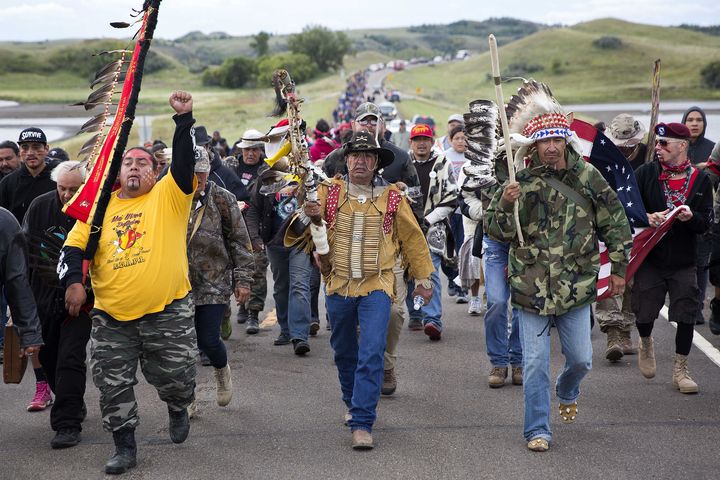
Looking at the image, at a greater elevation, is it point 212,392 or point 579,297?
point 579,297

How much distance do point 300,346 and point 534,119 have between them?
13.1ft

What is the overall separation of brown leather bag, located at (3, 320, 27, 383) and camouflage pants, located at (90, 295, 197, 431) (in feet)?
2.60

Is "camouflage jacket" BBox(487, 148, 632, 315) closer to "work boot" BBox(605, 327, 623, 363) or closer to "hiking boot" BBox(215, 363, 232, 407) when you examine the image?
"hiking boot" BBox(215, 363, 232, 407)

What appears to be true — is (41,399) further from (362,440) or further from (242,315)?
(242,315)

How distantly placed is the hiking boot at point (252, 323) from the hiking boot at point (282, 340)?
0.71 meters

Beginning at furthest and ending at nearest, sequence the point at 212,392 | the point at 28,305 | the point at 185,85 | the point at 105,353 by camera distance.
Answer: the point at 185,85 < the point at 212,392 < the point at 28,305 < the point at 105,353

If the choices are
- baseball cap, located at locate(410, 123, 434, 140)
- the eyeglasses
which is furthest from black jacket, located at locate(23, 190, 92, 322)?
baseball cap, located at locate(410, 123, 434, 140)

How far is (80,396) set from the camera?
23.2 feet

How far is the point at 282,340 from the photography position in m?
10.5

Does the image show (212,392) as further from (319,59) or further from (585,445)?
(319,59)

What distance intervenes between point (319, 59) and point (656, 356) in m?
157

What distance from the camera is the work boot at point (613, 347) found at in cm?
910

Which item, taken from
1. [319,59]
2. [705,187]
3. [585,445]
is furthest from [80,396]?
[319,59]

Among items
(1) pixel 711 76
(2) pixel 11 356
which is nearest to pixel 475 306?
(2) pixel 11 356
